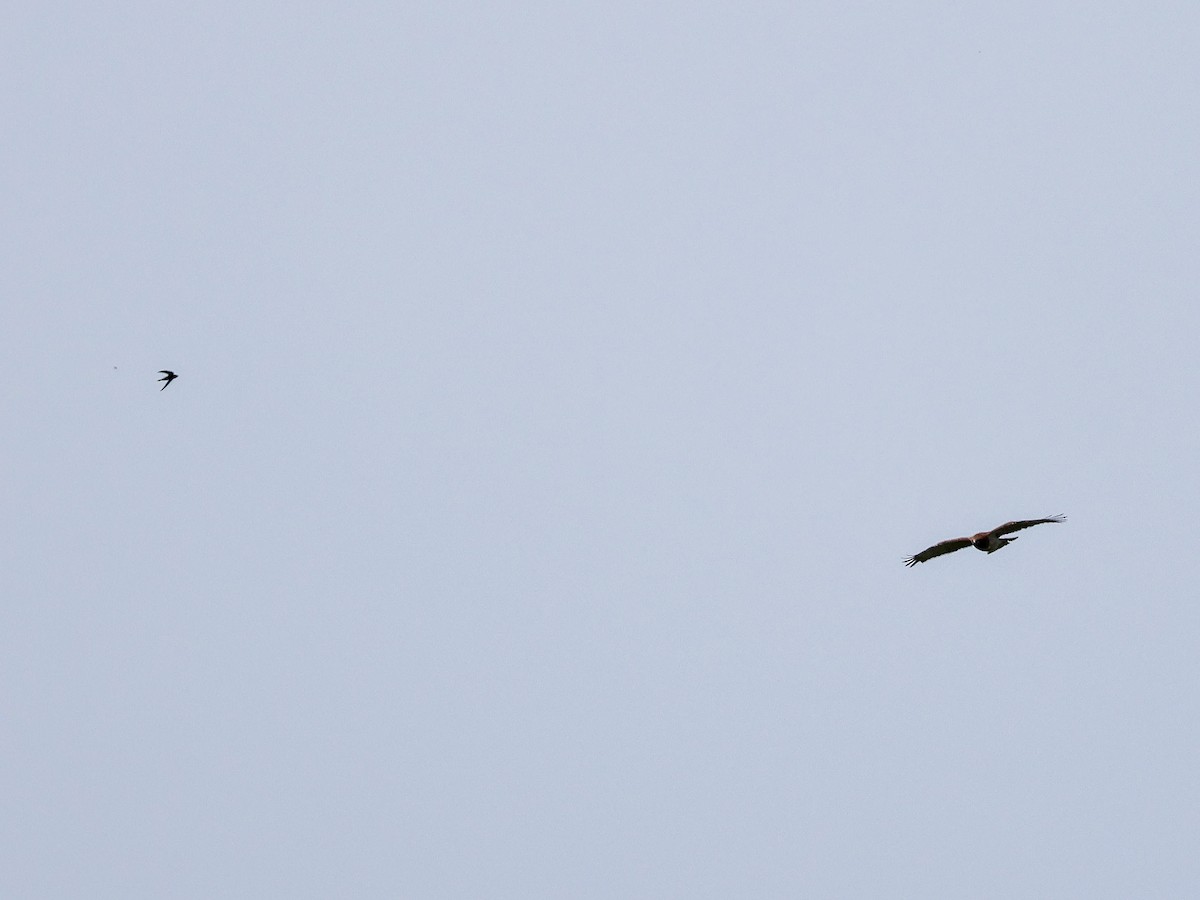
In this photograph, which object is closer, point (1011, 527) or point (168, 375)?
point (1011, 527)

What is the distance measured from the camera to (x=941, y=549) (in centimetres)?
6025

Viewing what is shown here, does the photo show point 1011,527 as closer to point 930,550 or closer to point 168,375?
point 930,550

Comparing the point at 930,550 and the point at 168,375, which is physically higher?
the point at 168,375

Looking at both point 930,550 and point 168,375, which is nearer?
point 930,550

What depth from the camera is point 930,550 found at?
6009cm

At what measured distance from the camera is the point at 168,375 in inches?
3428

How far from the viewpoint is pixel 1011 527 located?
5797 cm

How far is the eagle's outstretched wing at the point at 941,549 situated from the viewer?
59.6 meters

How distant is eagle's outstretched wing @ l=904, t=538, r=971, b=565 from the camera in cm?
5956

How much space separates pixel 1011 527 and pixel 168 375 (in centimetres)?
5068

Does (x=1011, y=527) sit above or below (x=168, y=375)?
A: below

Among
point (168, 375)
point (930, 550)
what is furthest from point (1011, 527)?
point (168, 375)

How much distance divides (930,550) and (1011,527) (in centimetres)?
355
